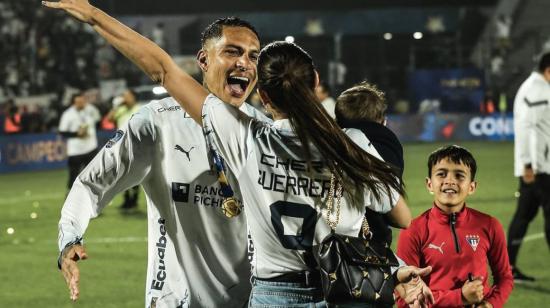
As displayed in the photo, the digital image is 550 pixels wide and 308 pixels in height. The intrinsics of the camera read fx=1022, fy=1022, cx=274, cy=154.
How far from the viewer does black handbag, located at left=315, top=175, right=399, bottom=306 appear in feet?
11.4

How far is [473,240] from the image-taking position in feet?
17.9

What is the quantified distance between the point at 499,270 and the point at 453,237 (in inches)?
12.3

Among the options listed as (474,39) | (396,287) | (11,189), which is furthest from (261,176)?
(474,39)

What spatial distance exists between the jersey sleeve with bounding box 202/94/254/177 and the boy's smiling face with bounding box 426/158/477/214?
2050 millimetres

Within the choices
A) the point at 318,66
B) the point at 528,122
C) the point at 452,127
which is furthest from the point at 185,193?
the point at 318,66

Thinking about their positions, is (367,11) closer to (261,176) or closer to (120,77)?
(120,77)

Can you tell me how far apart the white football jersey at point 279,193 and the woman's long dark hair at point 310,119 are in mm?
48

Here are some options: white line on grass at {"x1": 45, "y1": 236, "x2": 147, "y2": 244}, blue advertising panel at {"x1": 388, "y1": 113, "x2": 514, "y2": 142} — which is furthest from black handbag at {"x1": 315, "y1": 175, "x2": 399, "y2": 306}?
blue advertising panel at {"x1": 388, "y1": 113, "x2": 514, "y2": 142}

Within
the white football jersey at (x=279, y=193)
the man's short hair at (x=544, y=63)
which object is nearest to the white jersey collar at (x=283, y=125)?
the white football jersey at (x=279, y=193)

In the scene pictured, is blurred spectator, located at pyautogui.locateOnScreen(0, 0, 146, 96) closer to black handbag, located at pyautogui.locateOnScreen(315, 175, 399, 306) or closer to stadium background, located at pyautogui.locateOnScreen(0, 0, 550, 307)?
stadium background, located at pyautogui.locateOnScreen(0, 0, 550, 307)

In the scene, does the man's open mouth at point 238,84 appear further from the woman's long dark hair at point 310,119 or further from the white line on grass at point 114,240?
the white line on grass at point 114,240

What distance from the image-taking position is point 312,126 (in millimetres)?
3592

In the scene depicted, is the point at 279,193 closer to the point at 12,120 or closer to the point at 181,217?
the point at 181,217

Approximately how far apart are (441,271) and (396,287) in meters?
1.71
